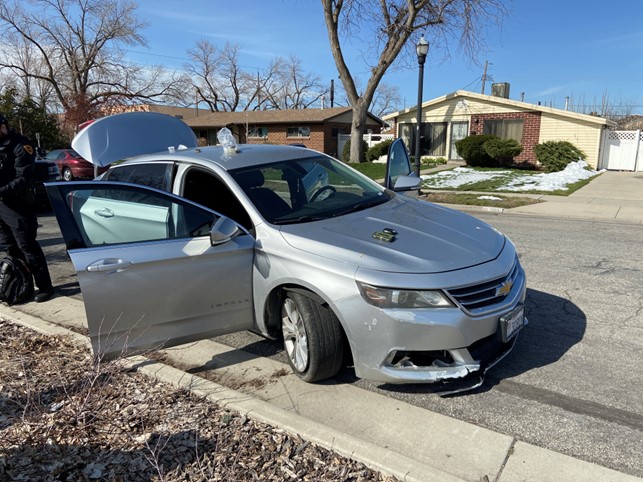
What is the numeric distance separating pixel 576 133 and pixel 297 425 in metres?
23.2

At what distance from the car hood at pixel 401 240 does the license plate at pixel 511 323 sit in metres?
0.38

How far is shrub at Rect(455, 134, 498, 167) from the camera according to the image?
2217cm

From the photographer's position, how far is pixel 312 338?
312 cm

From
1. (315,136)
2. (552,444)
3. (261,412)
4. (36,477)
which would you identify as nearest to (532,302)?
(552,444)

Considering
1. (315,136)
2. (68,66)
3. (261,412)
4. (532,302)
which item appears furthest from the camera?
(68,66)

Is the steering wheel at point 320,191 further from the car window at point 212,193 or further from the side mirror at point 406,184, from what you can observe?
the side mirror at point 406,184

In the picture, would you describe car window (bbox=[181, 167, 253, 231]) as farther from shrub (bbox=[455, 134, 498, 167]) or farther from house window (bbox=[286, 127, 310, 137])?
house window (bbox=[286, 127, 310, 137])

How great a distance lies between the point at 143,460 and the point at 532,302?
3.80 meters

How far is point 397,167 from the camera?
5410mm

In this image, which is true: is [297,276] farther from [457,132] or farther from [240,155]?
[457,132]

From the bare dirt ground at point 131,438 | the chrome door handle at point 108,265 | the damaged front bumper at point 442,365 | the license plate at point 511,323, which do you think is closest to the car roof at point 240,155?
the chrome door handle at point 108,265

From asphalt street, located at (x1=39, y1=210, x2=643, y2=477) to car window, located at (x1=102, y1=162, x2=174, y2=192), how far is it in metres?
1.45

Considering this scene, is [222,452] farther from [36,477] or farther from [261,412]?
[36,477]

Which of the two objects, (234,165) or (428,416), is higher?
(234,165)
